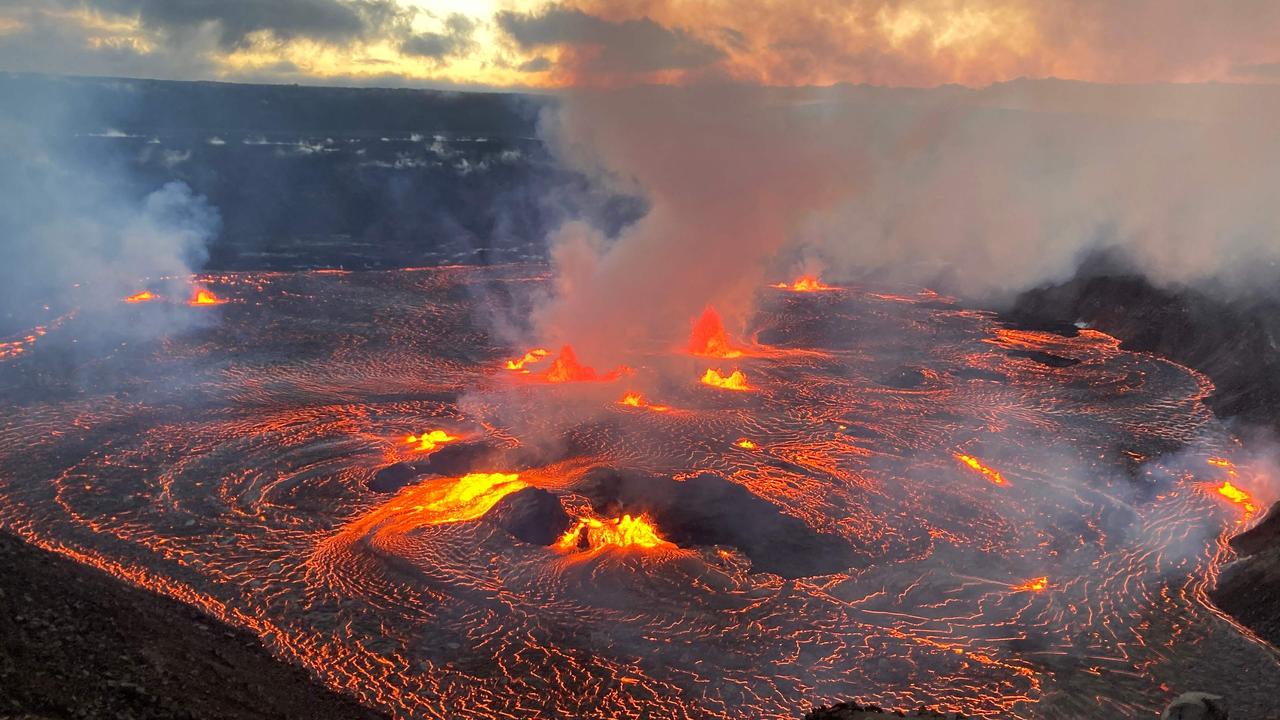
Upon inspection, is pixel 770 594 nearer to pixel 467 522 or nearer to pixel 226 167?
pixel 467 522

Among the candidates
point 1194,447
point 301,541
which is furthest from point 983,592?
point 301,541

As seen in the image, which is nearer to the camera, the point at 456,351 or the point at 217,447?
the point at 217,447

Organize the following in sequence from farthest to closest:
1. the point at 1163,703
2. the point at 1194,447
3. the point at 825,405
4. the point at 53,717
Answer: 1. the point at 825,405
2. the point at 1194,447
3. the point at 1163,703
4. the point at 53,717

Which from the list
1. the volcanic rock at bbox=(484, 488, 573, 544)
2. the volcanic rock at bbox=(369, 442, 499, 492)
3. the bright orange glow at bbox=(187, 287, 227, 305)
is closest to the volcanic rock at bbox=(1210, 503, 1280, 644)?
the volcanic rock at bbox=(484, 488, 573, 544)

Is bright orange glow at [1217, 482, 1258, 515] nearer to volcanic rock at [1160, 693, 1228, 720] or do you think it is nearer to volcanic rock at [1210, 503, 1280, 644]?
volcanic rock at [1210, 503, 1280, 644]

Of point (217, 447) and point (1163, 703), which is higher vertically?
point (217, 447)

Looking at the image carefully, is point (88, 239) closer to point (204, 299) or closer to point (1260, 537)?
point (204, 299)
